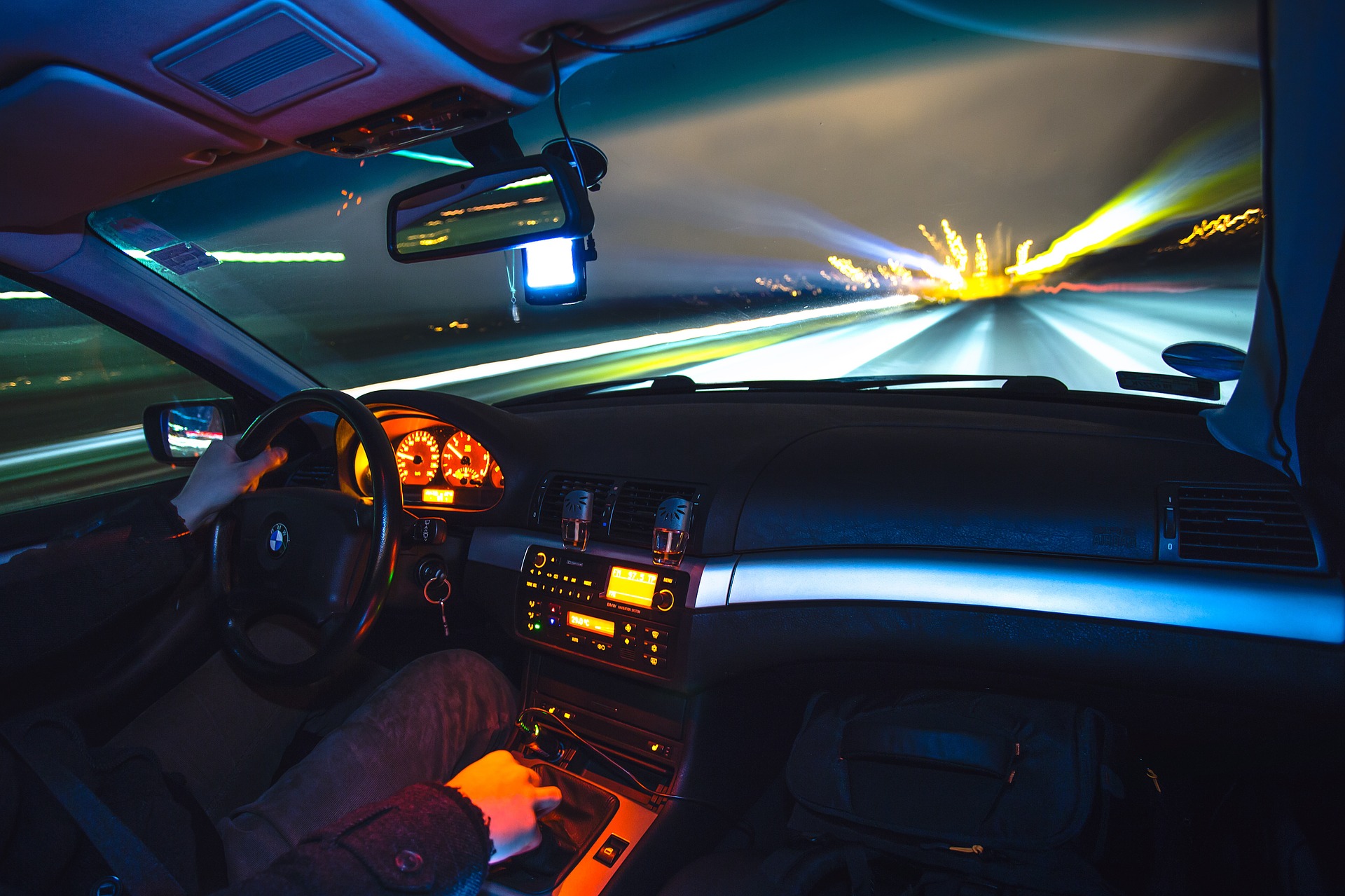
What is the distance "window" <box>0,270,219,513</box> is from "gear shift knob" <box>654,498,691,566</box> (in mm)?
2233

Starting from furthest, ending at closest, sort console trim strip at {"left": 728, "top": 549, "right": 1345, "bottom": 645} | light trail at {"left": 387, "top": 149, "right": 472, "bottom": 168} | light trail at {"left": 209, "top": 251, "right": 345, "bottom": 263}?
light trail at {"left": 209, "top": 251, "right": 345, "bottom": 263}, light trail at {"left": 387, "top": 149, "right": 472, "bottom": 168}, console trim strip at {"left": 728, "top": 549, "right": 1345, "bottom": 645}

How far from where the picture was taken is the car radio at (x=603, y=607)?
6.88ft

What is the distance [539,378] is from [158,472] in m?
2.36

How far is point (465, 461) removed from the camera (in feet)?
8.86

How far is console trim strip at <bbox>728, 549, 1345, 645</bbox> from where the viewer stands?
1.53 m

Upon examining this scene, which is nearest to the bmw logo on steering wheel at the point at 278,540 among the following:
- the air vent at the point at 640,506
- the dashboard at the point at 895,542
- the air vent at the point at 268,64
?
the dashboard at the point at 895,542

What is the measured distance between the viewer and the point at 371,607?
1.91 meters

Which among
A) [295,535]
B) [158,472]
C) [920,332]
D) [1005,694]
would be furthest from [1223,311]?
[158,472]

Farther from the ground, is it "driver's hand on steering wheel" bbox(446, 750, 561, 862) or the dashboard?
the dashboard

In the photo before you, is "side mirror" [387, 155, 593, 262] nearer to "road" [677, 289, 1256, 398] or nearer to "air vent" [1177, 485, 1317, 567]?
"road" [677, 289, 1256, 398]

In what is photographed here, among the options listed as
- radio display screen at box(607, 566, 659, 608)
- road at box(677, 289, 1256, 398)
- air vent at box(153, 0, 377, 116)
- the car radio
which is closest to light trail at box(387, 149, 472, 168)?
air vent at box(153, 0, 377, 116)

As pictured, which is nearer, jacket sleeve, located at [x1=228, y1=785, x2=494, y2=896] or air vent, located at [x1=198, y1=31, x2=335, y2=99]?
jacket sleeve, located at [x1=228, y1=785, x2=494, y2=896]

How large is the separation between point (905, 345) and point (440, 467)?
188 cm

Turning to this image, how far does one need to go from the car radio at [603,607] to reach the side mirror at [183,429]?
4.80 ft
